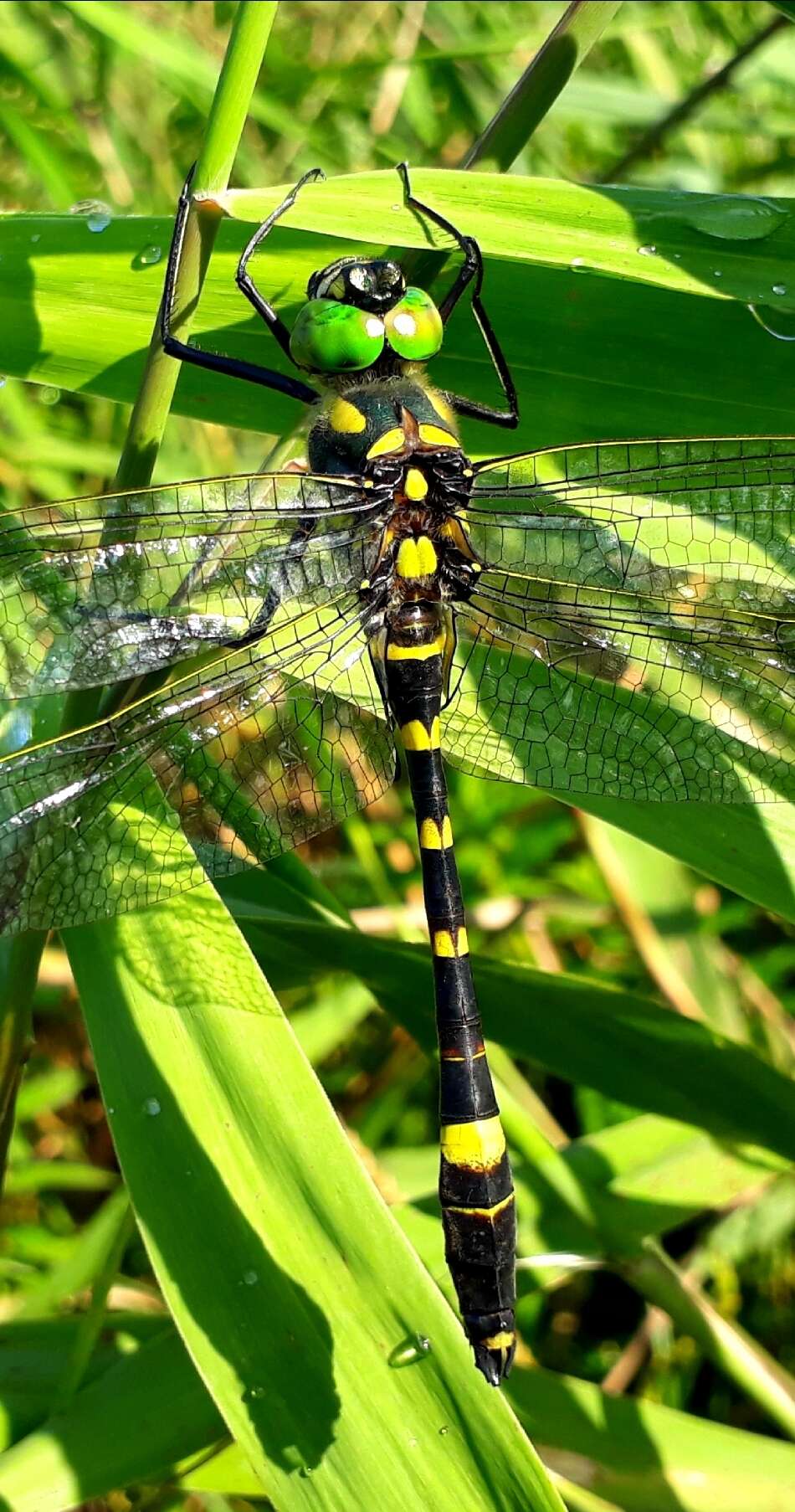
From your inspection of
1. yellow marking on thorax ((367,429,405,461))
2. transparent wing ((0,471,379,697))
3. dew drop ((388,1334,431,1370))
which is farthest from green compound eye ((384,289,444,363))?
dew drop ((388,1334,431,1370))

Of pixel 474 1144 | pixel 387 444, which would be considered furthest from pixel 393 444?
pixel 474 1144

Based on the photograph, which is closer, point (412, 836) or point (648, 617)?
point (648, 617)

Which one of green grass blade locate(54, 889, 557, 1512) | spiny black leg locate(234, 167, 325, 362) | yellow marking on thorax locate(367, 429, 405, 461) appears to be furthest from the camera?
yellow marking on thorax locate(367, 429, 405, 461)

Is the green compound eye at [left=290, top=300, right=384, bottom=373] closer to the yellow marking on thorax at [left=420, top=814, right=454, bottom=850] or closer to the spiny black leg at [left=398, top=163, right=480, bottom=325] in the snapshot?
the spiny black leg at [left=398, top=163, right=480, bottom=325]

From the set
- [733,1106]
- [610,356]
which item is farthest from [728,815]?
[610,356]

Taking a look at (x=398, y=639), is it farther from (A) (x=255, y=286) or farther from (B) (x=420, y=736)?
(A) (x=255, y=286)

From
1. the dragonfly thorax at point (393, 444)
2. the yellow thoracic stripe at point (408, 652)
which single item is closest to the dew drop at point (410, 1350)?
the yellow thoracic stripe at point (408, 652)
